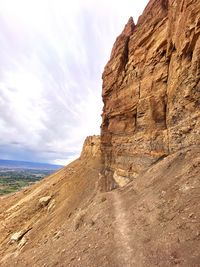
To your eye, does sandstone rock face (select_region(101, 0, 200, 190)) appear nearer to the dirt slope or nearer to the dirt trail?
the dirt slope

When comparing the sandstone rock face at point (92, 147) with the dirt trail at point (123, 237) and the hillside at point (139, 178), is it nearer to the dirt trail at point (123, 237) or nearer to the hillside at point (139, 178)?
the hillside at point (139, 178)

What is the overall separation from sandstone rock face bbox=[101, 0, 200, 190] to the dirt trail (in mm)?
6652

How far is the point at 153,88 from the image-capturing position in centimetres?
1412

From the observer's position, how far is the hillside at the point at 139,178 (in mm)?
5195

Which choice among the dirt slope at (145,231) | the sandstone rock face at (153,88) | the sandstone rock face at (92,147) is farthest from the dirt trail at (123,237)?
the sandstone rock face at (92,147)

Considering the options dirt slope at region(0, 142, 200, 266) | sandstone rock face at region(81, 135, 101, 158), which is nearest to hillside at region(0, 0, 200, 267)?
dirt slope at region(0, 142, 200, 266)

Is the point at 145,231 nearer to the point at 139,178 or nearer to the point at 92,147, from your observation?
the point at 139,178

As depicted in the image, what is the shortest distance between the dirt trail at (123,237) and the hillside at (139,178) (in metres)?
0.05

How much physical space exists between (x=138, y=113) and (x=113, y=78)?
8.64 metres

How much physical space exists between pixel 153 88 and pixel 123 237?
45.9 feet

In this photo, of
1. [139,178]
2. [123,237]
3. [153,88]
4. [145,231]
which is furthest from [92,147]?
[145,231]

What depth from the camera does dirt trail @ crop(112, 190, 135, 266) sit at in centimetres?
462

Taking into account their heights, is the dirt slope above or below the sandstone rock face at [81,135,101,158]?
below

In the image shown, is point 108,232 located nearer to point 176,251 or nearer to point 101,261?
point 101,261
